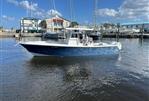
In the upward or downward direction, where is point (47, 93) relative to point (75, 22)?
downward

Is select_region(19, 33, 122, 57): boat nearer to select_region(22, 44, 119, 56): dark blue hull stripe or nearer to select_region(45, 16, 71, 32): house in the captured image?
select_region(22, 44, 119, 56): dark blue hull stripe

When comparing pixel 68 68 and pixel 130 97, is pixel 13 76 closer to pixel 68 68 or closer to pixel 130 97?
pixel 68 68

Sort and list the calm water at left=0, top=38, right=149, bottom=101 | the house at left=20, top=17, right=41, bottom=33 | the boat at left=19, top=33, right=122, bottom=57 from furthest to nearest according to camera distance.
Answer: the house at left=20, top=17, right=41, bottom=33
the boat at left=19, top=33, right=122, bottom=57
the calm water at left=0, top=38, right=149, bottom=101

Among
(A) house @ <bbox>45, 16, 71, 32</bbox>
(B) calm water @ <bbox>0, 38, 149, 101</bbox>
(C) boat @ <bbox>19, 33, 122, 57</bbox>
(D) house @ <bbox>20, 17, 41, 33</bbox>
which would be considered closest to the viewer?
(B) calm water @ <bbox>0, 38, 149, 101</bbox>

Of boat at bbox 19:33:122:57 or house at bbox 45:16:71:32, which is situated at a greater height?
house at bbox 45:16:71:32

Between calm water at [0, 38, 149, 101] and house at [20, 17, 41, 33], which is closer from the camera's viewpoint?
calm water at [0, 38, 149, 101]

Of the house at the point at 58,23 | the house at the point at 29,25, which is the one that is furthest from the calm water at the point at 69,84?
the house at the point at 29,25

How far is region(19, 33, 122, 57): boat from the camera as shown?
87.6 ft

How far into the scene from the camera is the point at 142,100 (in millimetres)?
12414

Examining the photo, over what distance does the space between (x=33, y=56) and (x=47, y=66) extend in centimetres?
616

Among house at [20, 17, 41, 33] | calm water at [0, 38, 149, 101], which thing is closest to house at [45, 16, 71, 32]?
house at [20, 17, 41, 33]

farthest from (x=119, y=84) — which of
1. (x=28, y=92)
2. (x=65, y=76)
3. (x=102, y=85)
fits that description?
(x=28, y=92)

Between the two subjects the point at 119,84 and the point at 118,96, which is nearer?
the point at 118,96

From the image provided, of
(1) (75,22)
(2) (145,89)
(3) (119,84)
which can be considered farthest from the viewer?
(1) (75,22)
